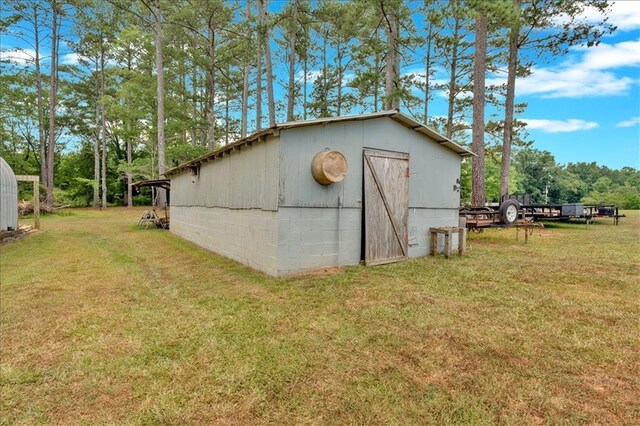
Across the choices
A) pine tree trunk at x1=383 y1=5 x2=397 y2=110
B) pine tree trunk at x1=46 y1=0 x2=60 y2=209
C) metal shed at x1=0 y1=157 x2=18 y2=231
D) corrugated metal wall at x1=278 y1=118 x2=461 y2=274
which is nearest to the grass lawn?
corrugated metal wall at x1=278 y1=118 x2=461 y2=274

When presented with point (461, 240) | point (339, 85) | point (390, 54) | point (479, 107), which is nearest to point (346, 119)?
point (461, 240)

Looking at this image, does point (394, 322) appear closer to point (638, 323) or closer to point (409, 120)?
point (638, 323)

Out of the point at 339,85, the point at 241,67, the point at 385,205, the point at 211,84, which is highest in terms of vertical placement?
the point at 241,67

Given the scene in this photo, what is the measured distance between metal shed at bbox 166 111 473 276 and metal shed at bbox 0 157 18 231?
619 centimetres

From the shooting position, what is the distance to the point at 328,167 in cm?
565

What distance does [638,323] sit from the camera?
3.60 meters

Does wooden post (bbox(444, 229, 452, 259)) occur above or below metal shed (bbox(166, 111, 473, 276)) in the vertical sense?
below

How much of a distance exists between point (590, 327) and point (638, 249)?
662 centimetres

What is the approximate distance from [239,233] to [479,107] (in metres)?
9.29

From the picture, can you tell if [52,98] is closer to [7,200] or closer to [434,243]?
[7,200]

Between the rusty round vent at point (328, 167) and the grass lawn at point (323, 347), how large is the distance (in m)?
1.68

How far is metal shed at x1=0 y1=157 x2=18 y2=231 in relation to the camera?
927cm

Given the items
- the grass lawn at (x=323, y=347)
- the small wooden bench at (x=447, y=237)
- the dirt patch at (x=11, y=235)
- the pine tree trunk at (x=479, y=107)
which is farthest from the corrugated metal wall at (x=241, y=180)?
the pine tree trunk at (x=479, y=107)

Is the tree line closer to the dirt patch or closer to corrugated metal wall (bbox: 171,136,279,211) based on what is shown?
the dirt patch
